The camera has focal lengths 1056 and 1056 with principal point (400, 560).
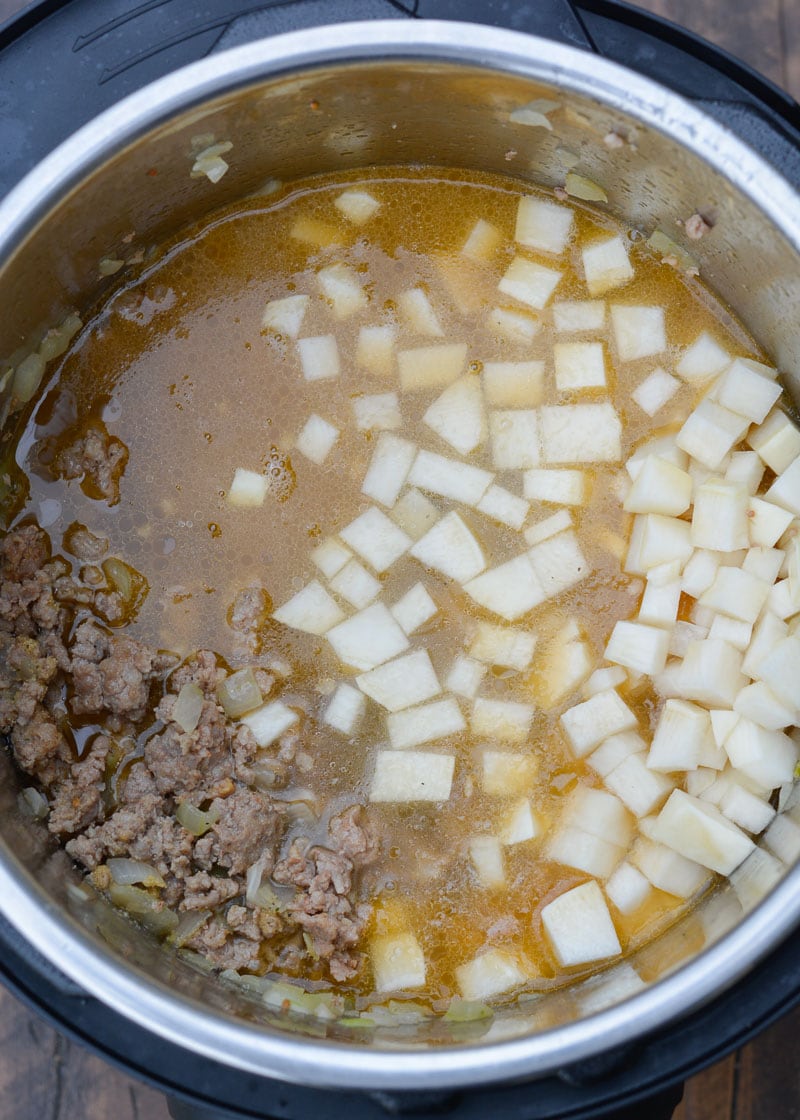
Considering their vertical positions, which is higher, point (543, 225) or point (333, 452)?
point (543, 225)

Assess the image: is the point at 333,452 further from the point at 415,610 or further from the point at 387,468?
the point at 415,610

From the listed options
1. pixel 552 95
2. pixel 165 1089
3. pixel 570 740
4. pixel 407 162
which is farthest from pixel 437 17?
pixel 165 1089

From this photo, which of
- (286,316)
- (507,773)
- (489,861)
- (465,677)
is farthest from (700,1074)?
(286,316)

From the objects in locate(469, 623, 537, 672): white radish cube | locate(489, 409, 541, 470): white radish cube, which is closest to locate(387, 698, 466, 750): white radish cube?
locate(469, 623, 537, 672): white radish cube

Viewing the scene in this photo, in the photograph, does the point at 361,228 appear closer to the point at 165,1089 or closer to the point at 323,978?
the point at 323,978

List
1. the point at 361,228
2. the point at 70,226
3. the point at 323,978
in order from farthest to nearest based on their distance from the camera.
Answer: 1. the point at 361,228
2. the point at 323,978
3. the point at 70,226

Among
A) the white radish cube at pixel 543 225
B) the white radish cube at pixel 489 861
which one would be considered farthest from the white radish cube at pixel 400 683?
the white radish cube at pixel 543 225

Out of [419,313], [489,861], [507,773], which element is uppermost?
[419,313]
